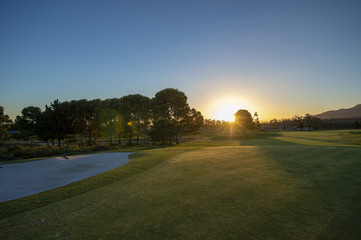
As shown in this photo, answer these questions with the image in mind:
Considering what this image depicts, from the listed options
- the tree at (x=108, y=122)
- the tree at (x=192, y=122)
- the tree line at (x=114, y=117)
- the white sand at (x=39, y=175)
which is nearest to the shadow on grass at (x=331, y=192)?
the white sand at (x=39, y=175)

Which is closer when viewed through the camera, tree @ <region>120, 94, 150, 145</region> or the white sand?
the white sand

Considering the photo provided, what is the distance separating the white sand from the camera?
8.65m

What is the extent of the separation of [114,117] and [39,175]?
36504mm

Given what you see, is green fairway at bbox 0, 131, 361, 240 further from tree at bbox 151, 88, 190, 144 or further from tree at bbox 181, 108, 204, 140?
tree at bbox 181, 108, 204, 140

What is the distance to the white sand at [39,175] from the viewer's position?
865cm

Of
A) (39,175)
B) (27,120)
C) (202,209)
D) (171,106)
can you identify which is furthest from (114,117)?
(202,209)

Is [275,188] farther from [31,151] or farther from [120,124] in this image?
[120,124]

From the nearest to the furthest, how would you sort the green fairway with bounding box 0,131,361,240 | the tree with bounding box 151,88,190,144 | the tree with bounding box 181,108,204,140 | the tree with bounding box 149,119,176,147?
1. the green fairway with bounding box 0,131,361,240
2. the tree with bounding box 149,119,176,147
3. the tree with bounding box 151,88,190,144
4. the tree with bounding box 181,108,204,140

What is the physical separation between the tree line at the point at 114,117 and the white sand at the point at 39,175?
88.2 ft

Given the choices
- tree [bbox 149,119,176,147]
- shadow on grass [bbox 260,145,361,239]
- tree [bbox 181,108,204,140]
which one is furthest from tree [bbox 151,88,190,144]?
A: shadow on grass [bbox 260,145,361,239]

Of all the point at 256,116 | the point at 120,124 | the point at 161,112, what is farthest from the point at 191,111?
the point at 256,116

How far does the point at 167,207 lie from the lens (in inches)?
202

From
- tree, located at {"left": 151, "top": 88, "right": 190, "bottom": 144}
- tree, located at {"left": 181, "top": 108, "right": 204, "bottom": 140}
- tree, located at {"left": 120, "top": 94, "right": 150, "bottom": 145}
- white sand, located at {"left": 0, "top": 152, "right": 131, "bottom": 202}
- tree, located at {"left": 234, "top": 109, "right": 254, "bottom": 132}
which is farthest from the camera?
tree, located at {"left": 234, "top": 109, "right": 254, "bottom": 132}

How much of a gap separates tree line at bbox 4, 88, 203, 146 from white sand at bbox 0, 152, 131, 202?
26894 millimetres
